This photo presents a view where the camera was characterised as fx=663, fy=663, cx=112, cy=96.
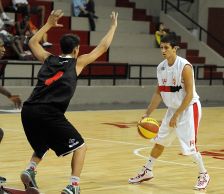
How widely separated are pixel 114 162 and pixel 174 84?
219cm

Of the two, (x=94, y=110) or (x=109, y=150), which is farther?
(x=94, y=110)

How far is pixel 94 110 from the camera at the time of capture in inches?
661

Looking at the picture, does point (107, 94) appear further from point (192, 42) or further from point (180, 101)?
point (180, 101)

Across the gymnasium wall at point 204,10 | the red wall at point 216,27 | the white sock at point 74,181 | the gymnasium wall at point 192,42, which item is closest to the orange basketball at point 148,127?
the white sock at point 74,181

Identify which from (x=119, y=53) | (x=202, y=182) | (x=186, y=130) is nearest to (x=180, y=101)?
(x=186, y=130)

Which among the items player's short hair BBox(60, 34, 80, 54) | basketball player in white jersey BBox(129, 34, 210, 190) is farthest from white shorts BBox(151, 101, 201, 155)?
player's short hair BBox(60, 34, 80, 54)

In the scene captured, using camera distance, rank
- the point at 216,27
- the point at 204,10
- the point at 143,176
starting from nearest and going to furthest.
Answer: the point at 143,176 → the point at 216,27 → the point at 204,10

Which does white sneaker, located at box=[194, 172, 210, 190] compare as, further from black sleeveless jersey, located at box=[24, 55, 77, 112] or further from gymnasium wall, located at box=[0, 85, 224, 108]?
gymnasium wall, located at box=[0, 85, 224, 108]

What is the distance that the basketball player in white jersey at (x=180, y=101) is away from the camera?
7508 millimetres

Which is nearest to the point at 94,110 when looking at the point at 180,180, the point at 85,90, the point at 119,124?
the point at 85,90

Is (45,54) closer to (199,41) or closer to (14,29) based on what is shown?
(14,29)

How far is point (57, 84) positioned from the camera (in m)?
6.49

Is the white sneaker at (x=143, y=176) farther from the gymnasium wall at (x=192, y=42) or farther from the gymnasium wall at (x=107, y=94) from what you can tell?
the gymnasium wall at (x=192, y=42)

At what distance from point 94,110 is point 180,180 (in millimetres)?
8815
